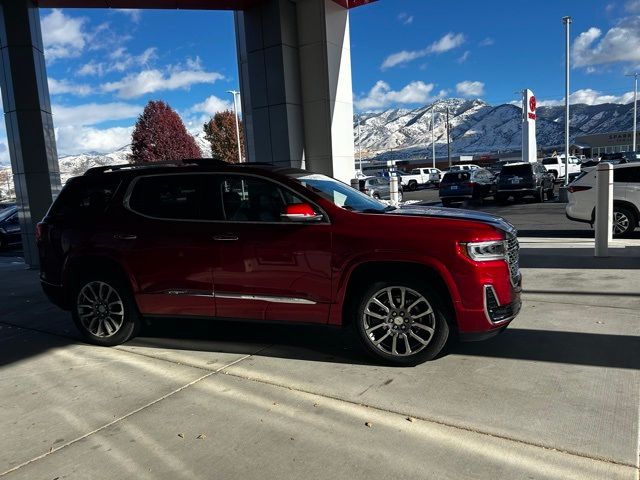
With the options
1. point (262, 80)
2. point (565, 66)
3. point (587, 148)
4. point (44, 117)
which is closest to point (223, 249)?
Result: point (262, 80)

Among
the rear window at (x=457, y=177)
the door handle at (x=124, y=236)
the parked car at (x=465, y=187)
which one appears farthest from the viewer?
the rear window at (x=457, y=177)

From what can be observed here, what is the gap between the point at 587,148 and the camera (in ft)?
311

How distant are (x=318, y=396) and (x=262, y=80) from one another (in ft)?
29.1

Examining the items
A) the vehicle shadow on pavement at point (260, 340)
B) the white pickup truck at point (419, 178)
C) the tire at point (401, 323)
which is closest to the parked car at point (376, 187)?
the white pickup truck at point (419, 178)

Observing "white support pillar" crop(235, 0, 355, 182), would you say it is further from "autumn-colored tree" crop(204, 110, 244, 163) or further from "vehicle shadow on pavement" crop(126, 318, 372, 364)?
"autumn-colored tree" crop(204, 110, 244, 163)

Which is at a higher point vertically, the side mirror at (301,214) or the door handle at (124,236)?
the side mirror at (301,214)

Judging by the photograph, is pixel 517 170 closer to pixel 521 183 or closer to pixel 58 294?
pixel 521 183

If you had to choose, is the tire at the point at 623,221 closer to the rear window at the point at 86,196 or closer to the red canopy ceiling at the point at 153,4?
the red canopy ceiling at the point at 153,4

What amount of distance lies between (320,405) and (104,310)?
284cm

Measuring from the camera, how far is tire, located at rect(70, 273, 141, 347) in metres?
5.39

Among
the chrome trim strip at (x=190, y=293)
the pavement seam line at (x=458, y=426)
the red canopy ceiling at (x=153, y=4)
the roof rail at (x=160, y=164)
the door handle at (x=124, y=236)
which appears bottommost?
the pavement seam line at (x=458, y=426)

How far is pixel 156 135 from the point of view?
2544 inches

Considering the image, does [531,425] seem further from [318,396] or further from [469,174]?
[469,174]

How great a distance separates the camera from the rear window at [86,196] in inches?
216
